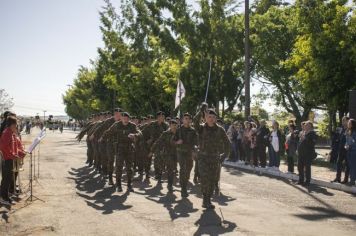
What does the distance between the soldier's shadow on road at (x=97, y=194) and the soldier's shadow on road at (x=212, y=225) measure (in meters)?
1.82

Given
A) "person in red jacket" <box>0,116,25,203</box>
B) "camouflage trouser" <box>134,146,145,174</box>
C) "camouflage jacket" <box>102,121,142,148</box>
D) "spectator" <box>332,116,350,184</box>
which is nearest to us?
"person in red jacket" <box>0,116,25,203</box>

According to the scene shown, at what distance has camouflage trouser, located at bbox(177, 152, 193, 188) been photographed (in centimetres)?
1117

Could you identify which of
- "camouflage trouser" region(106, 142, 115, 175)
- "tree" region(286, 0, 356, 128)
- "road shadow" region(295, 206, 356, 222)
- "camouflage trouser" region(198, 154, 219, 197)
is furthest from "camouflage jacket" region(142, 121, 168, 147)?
"tree" region(286, 0, 356, 128)

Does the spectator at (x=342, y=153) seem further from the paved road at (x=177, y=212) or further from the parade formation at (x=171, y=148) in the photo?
the parade formation at (x=171, y=148)

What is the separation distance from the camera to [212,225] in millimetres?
8055

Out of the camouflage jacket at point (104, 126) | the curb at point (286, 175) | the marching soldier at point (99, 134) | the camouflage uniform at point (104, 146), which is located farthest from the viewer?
the camouflage jacket at point (104, 126)

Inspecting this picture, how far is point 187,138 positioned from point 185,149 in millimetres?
274

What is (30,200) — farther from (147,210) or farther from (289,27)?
(289,27)

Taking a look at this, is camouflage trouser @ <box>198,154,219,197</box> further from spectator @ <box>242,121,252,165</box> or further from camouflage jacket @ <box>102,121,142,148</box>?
spectator @ <box>242,121,252,165</box>

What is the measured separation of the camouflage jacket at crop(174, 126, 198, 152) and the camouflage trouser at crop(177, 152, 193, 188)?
0.39 ft

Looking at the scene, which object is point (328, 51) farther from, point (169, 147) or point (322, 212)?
point (322, 212)

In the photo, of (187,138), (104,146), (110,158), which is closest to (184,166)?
(187,138)

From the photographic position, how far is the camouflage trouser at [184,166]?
11172mm

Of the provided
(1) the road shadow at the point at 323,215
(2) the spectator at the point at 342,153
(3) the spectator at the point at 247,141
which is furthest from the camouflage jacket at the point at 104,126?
(1) the road shadow at the point at 323,215
